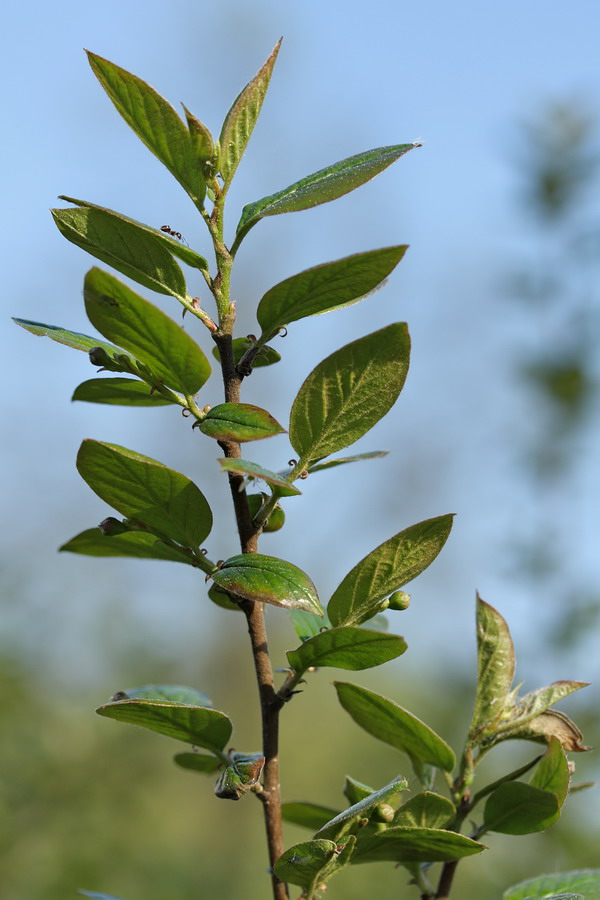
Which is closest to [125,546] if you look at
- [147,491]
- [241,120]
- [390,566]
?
[147,491]

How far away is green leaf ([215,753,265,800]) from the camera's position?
51 cm

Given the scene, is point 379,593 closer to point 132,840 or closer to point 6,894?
point 6,894

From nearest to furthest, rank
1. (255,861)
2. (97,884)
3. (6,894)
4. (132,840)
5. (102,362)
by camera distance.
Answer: (102,362) → (6,894) → (97,884) → (132,840) → (255,861)

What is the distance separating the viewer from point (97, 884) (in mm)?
1898

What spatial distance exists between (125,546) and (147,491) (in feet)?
0.38

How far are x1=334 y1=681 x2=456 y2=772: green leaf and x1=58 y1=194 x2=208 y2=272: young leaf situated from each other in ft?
0.97

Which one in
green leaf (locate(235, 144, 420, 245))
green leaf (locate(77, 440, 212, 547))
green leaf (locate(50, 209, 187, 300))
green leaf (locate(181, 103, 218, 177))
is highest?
green leaf (locate(181, 103, 218, 177))

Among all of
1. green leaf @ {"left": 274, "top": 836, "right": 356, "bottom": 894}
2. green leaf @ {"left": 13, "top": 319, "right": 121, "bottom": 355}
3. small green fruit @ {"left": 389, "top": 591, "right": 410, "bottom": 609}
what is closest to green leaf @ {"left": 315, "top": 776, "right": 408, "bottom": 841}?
green leaf @ {"left": 274, "top": 836, "right": 356, "bottom": 894}

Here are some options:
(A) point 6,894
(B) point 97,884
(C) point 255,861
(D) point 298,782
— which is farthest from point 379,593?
(D) point 298,782

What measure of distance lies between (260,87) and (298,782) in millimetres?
6191

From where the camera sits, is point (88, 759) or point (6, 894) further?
point (88, 759)

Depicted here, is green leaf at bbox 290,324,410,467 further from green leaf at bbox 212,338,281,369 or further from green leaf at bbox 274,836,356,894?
green leaf at bbox 274,836,356,894

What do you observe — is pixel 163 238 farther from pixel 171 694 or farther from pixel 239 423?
pixel 171 694

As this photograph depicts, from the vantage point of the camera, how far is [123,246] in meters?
0.55
